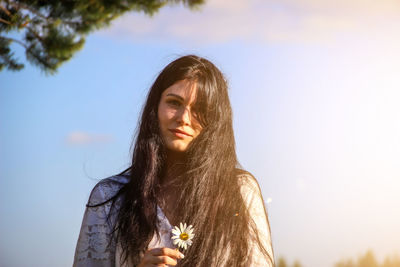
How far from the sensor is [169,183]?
7.18 ft

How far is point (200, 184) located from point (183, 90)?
1.47 feet

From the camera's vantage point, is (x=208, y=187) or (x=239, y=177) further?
(x=239, y=177)

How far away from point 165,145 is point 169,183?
182mm

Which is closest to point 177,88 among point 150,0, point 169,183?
point 169,183

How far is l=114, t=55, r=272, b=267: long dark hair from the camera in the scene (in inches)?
80.6

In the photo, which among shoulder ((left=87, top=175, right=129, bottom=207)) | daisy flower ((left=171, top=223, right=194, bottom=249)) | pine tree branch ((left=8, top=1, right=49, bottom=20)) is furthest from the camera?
pine tree branch ((left=8, top=1, right=49, bottom=20))

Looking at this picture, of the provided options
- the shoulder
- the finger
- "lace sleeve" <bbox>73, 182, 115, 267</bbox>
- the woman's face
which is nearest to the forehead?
the woman's face

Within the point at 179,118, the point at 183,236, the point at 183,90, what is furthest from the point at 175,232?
the point at 183,90

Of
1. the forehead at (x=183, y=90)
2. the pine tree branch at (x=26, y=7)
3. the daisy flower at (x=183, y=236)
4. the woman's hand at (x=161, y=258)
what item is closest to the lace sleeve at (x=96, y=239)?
the daisy flower at (x=183, y=236)

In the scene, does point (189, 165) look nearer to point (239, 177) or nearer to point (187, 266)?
point (239, 177)

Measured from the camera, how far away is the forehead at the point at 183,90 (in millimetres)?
2152

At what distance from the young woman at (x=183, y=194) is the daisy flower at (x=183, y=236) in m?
0.01

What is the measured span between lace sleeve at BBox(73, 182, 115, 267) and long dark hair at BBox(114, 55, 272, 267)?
8cm

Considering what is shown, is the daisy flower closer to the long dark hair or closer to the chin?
the long dark hair
